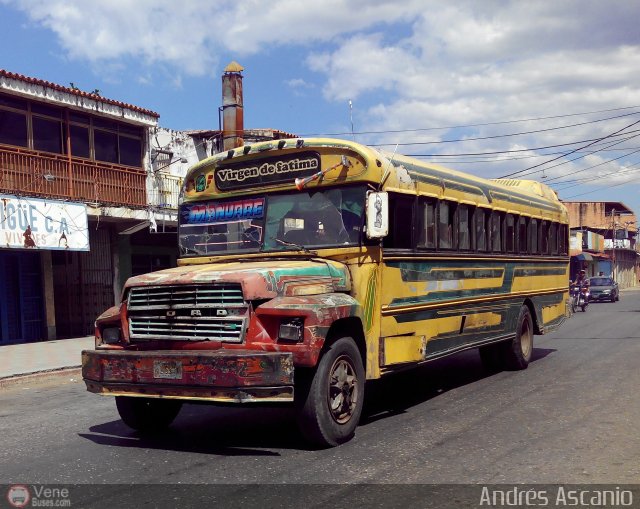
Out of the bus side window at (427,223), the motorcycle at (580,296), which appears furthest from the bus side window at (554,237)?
the motorcycle at (580,296)

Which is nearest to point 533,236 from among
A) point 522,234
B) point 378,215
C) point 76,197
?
point 522,234

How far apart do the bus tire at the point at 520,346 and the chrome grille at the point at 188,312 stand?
616 centimetres

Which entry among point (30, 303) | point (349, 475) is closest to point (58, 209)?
point (30, 303)

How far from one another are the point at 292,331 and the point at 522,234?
650cm

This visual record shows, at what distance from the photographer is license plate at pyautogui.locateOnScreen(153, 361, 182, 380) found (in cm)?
590

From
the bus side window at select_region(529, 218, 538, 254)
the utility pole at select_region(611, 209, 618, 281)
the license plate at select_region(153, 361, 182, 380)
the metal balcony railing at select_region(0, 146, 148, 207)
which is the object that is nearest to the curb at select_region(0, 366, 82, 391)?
the metal balcony railing at select_region(0, 146, 148, 207)

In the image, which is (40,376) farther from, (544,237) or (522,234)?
(544,237)

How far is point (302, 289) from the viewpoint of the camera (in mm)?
6254

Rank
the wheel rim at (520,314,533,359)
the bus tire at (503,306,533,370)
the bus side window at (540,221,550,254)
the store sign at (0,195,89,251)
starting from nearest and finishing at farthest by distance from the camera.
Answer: the bus tire at (503,306,533,370) < the wheel rim at (520,314,533,359) < the bus side window at (540,221,550,254) < the store sign at (0,195,89,251)

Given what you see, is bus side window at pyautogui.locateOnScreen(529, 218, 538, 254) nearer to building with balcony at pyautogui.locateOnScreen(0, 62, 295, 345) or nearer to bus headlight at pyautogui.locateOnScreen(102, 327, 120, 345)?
bus headlight at pyautogui.locateOnScreen(102, 327, 120, 345)

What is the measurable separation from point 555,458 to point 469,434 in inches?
41.1

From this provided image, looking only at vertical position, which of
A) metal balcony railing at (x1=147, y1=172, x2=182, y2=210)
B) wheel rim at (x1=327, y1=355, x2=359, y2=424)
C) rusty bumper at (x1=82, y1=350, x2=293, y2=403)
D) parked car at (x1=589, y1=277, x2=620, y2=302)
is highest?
metal balcony railing at (x1=147, y1=172, x2=182, y2=210)

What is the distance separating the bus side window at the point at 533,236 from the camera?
1163cm

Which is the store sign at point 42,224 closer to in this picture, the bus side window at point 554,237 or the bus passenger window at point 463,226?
the bus passenger window at point 463,226
